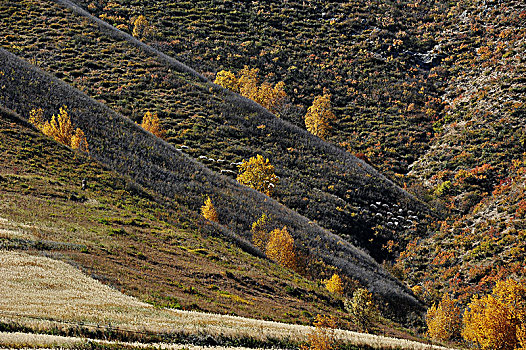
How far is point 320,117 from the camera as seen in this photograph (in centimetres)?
8175

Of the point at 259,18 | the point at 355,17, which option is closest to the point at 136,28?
the point at 259,18

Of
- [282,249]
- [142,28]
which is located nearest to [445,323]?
[282,249]

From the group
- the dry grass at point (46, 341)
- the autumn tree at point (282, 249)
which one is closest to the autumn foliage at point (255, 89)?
the autumn tree at point (282, 249)

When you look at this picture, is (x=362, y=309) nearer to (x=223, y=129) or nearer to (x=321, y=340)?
(x=321, y=340)

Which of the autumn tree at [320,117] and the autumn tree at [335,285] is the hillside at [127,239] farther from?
the autumn tree at [320,117]

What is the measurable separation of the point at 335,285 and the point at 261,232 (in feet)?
33.8

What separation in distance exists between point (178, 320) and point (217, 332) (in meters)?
2.09

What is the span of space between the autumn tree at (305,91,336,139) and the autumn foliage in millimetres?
7365

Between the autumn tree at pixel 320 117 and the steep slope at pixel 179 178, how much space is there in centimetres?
2995

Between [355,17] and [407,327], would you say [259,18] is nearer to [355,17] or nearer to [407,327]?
[355,17]

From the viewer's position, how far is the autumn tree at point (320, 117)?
266 ft

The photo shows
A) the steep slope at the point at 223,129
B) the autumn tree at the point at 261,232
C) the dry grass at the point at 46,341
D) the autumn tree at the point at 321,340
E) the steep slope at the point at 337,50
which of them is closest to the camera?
the dry grass at the point at 46,341

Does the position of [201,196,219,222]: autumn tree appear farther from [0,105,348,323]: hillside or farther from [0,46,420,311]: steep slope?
[0,105,348,323]: hillside

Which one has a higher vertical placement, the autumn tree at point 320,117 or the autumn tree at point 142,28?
the autumn tree at point 142,28
